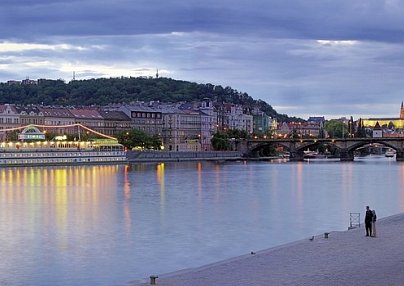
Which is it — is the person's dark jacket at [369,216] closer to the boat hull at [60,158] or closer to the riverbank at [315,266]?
the riverbank at [315,266]

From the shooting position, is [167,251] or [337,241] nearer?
[337,241]

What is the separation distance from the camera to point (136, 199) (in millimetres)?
39094

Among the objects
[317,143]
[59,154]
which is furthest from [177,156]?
[317,143]

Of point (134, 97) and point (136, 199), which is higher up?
point (134, 97)

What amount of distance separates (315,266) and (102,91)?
474ft

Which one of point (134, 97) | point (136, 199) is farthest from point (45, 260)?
point (134, 97)

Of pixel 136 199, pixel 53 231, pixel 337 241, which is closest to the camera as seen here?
pixel 337 241

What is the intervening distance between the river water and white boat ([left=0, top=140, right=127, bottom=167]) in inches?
1284

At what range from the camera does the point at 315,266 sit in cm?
1599

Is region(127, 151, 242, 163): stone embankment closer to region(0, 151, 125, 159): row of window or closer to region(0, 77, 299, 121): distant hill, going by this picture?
region(0, 151, 125, 159): row of window

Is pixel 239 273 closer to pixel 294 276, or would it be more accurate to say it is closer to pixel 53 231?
pixel 294 276

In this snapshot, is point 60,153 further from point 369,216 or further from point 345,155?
point 369,216

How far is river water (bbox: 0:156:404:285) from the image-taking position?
64.0 ft

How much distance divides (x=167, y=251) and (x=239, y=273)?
20.0 feet
